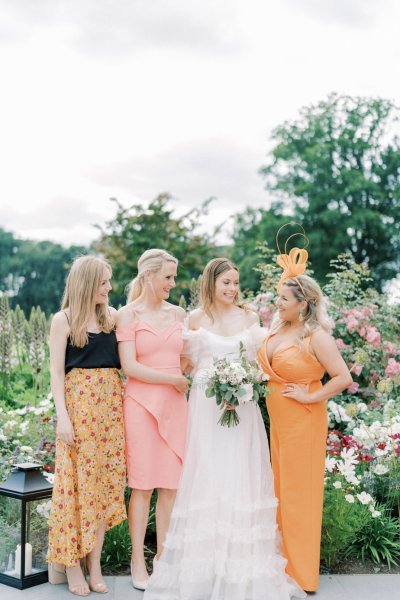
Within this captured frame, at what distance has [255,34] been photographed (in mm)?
9945

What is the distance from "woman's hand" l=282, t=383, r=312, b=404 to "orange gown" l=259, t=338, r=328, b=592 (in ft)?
0.10

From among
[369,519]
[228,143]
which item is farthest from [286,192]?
[369,519]

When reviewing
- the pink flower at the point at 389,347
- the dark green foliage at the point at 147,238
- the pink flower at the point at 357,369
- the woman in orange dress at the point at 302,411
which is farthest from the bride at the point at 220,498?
the dark green foliage at the point at 147,238

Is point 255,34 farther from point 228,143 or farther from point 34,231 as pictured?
point 34,231

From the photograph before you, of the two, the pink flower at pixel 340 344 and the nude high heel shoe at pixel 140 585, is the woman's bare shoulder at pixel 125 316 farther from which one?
the pink flower at pixel 340 344

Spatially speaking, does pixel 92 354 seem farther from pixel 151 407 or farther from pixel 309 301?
pixel 309 301

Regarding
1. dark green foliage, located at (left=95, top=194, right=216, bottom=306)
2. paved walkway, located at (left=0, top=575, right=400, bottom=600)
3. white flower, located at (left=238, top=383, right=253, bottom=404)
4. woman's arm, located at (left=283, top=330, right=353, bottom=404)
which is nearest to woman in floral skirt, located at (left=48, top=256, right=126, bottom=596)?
paved walkway, located at (left=0, top=575, right=400, bottom=600)

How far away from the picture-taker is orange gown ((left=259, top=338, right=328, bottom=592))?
443 cm

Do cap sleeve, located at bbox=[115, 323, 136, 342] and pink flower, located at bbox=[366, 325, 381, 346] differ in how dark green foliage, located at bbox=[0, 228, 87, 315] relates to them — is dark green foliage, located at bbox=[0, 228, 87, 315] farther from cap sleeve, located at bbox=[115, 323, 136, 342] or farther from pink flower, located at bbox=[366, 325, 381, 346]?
cap sleeve, located at bbox=[115, 323, 136, 342]

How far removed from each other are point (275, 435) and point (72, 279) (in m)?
1.76

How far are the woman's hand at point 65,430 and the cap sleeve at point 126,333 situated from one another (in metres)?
0.63

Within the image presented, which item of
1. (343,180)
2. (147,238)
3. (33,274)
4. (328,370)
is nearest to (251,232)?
(343,180)

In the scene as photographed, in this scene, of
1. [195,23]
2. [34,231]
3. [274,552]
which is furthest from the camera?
[34,231]

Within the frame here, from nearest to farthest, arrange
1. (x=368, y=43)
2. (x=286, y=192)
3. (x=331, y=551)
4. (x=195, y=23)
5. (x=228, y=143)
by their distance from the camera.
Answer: (x=331, y=551), (x=195, y=23), (x=368, y=43), (x=286, y=192), (x=228, y=143)
